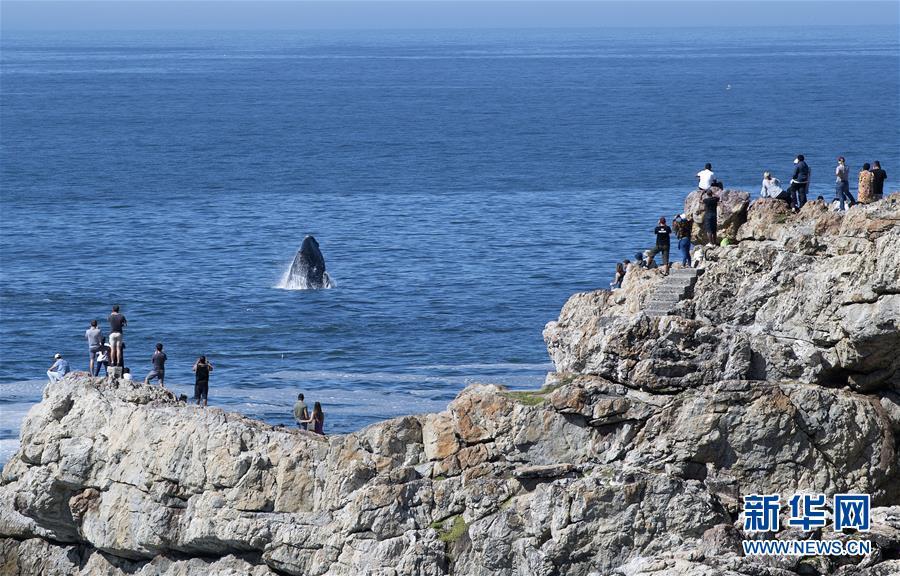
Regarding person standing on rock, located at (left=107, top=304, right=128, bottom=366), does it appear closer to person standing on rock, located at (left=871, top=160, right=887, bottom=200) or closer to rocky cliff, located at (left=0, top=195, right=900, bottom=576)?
rocky cliff, located at (left=0, top=195, right=900, bottom=576)

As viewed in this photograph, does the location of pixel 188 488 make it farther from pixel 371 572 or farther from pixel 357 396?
pixel 357 396

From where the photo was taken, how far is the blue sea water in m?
69.2

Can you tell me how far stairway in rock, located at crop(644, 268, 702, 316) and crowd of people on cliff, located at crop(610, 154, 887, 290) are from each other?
1.03 m

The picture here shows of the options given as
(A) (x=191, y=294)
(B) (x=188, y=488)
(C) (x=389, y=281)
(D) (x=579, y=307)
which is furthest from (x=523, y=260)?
(B) (x=188, y=488)

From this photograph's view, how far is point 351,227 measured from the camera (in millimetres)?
106875

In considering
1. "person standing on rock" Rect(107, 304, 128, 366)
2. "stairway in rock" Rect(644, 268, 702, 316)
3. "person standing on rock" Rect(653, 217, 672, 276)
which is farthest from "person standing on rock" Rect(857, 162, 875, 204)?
"person standing on rock" Rect(107, 304, 128, 366)

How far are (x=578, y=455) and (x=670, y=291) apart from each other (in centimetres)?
689

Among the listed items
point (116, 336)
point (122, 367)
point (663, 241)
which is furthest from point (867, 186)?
point (116, 336)

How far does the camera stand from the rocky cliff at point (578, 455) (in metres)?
31.8

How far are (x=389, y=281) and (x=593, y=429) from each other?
179 feet

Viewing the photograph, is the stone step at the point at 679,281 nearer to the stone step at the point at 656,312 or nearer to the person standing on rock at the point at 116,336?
the stone step at the point at 656,312

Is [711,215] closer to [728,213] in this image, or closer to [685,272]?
[728,213]

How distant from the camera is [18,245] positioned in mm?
101125

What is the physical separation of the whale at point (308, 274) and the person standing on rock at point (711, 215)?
153 feet
